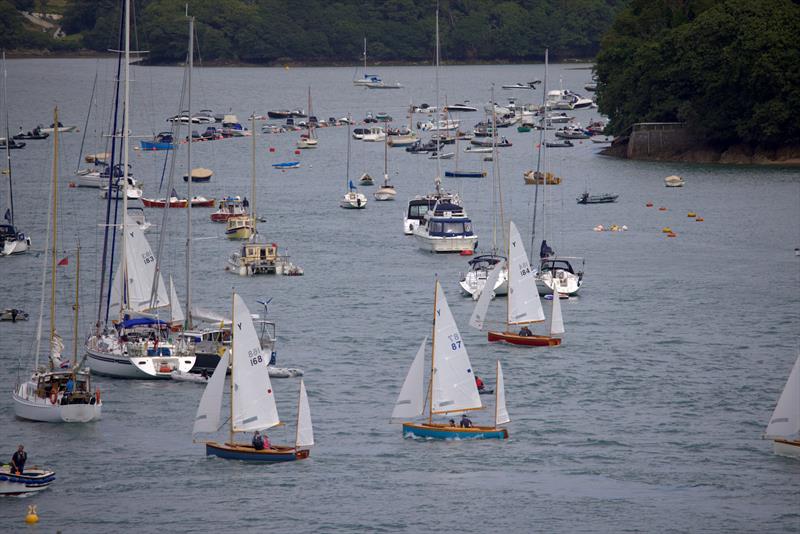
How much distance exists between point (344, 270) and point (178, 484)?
49.6 meters

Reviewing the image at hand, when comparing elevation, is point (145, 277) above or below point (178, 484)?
above

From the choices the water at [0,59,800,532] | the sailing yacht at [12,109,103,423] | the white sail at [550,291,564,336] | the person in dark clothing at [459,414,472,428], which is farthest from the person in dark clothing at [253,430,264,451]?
the white sail at [550,291,564,336]

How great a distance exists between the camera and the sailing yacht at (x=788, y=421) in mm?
58156

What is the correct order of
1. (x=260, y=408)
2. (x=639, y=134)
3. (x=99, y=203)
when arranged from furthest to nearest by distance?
(x=639, y=134)
(x=99, y=203)
(x=260, y=408)

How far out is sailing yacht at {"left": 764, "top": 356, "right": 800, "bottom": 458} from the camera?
58156 mm

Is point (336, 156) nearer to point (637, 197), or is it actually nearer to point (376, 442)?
point (637, 197)

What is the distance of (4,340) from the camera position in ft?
262

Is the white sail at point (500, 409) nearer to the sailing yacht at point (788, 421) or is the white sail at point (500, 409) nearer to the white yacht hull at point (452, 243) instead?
the sailing yacht at point (788, 421)

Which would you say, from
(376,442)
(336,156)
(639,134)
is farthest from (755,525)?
(336,156)

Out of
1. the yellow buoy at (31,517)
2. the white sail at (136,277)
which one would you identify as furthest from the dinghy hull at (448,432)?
the white sail at (136,277)

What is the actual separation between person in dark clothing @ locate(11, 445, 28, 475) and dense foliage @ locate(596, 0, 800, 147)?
377 feet

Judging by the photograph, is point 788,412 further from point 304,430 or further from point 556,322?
point 556,322

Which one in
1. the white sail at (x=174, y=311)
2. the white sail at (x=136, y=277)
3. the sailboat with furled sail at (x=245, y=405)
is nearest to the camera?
the sailboat with furled sail at (x=245, y=405)

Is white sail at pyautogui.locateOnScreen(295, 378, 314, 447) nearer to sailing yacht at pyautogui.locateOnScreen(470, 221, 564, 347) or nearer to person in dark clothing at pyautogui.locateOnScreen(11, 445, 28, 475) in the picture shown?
person in dark clothing at pyautogui.locateOnScreen(11, 445, 28, 475)
